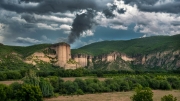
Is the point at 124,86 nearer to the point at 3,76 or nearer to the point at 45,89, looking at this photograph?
the point at 45,89

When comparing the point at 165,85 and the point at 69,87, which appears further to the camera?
the point at 165,85

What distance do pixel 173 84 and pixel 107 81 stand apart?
106 feet

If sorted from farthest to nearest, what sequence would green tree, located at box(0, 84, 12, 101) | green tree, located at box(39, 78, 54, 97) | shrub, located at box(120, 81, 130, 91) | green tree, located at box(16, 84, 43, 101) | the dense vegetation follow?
shrub, located at box(120, 81, 130, 91), green tree, located at box(39, 78, 54, 97), the dense vegetation, green tree, located at box(16, 84, 43, 101), green tree, located at box(0, 84, 12, 101)

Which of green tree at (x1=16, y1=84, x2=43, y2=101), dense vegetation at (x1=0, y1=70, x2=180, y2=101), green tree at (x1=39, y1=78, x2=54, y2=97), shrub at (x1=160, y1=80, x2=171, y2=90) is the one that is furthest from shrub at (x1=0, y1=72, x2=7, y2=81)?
shrub at (x1=160, y1=80, x2=171, y2=90)

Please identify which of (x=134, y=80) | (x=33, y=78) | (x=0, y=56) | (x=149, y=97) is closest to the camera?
(x=149, y=97)

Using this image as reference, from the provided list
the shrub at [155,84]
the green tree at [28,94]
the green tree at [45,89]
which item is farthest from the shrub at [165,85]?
the green tree at [28,94]

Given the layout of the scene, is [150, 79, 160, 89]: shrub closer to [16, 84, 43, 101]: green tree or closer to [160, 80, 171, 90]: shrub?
[160, 80, 171, 90]: shrub

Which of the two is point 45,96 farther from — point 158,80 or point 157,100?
point 158,80

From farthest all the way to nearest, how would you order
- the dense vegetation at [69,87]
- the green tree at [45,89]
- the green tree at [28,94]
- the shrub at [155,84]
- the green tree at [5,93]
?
the shrub at [155,84], the green tree at [45,89], the dense vegetation at [69,87], the green tree at [28,94], the green tree at [5,93]

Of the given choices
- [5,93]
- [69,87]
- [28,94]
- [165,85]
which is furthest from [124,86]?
[5,93]

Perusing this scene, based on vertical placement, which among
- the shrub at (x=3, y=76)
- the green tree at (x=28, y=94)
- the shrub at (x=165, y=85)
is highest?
the shrub at (x=3, y=76)

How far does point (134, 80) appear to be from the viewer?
118 m

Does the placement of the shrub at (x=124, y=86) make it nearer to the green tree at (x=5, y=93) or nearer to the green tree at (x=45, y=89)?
the green tree at (x=45, y=89)

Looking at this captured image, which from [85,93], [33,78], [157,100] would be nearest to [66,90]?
[85,93]
